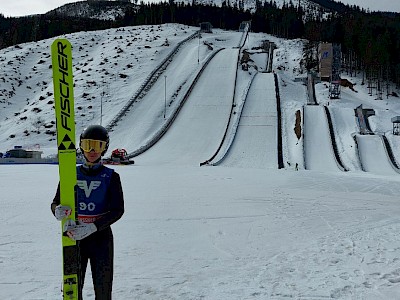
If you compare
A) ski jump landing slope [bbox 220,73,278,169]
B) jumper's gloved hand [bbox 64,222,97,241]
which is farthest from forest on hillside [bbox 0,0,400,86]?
A: jumper's gloved hand [bbox 64,222,97,241]

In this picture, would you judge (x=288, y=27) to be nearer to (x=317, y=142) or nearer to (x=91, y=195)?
(x=317, y=142)

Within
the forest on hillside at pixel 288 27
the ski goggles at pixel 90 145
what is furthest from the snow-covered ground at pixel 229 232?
the forest on hillside at pixel 288 27

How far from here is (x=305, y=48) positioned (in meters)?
62.1

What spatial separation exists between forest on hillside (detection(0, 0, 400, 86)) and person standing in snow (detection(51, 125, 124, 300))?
170 ft

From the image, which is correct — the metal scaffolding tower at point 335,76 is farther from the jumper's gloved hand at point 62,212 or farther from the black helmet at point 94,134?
the jumper's gloved hand at point 62,212

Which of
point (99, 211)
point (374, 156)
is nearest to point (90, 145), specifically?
point (99, 211)

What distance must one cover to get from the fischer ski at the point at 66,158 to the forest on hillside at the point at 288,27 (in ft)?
171

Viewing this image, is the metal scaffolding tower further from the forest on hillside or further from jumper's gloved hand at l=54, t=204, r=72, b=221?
jumper's gloved hand at l=54, t=204, r=72, b=221

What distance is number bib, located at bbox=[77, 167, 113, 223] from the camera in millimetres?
3297

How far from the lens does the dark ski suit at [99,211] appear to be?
3301 mm

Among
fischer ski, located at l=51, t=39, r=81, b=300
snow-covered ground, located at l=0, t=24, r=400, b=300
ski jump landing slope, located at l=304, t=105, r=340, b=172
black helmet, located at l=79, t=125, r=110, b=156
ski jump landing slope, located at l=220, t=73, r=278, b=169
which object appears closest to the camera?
fischer ski, located at l=51, t=39, r=81, b=300

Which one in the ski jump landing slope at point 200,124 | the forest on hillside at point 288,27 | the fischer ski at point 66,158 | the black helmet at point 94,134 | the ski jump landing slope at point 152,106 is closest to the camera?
the fischer ski at point 66,158

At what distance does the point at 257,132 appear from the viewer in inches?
1261

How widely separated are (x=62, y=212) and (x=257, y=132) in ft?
97.1
